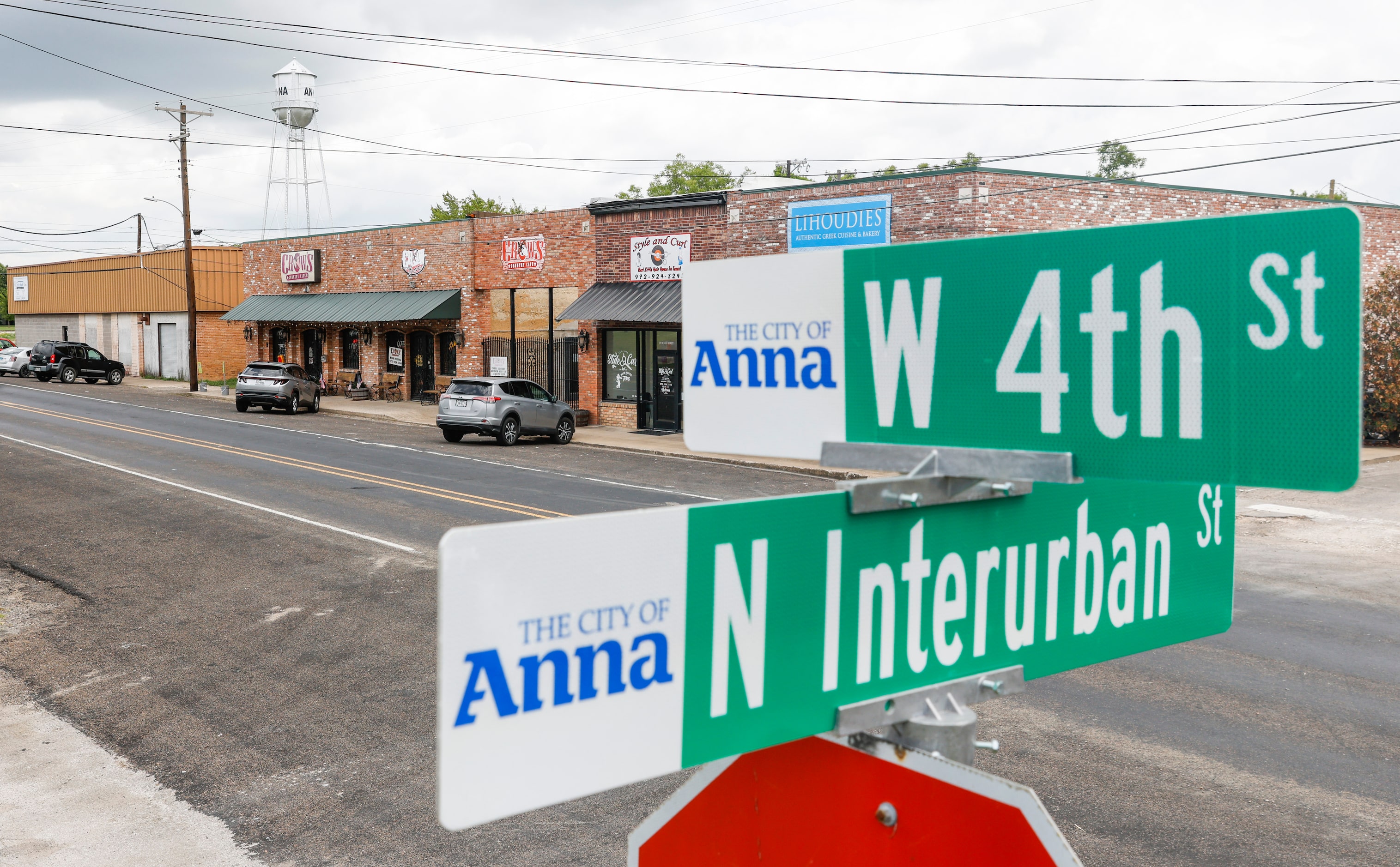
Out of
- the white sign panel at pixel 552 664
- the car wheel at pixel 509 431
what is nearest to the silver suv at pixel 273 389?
the car wheel at pixel 509 431

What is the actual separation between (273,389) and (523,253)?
28.3 ft

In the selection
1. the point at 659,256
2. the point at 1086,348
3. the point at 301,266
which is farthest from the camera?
the point at 301,266

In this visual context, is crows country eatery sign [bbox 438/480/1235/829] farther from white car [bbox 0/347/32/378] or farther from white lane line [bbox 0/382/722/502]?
white car [bbox 0/347/32/378]

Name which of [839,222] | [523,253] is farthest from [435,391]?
[839,222]

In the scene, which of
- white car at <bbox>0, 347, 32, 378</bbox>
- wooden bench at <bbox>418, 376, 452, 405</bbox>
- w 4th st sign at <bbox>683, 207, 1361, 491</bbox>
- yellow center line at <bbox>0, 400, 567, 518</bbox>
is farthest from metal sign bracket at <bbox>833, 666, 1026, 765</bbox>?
white car at <bbox>0, 347, 32, 378</bbox>

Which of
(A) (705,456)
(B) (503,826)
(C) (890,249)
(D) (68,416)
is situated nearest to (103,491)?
(A) (705,456)

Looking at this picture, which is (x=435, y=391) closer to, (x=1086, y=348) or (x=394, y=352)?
(x=394, y=352)

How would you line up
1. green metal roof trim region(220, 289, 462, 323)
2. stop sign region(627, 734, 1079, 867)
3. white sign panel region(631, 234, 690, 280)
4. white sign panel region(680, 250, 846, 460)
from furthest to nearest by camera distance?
green metal roof trim region(220, 289, 462, 323)
white sign panel region(631, 234, 690, 280)
white sign panel region(680, 250, 846, 460)
stop sign region(627, 734, 1079, 867)

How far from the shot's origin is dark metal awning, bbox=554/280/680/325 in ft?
89.8

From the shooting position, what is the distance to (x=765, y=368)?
6.86ft

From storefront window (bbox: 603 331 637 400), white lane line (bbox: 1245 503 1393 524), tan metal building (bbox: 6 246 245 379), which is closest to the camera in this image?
white lane line (bbox: 1245 503 1393 524)

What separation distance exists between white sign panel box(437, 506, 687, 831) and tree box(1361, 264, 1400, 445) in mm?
27777

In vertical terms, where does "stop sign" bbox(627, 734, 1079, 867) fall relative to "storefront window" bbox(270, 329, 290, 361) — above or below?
below

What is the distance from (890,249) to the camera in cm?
186
